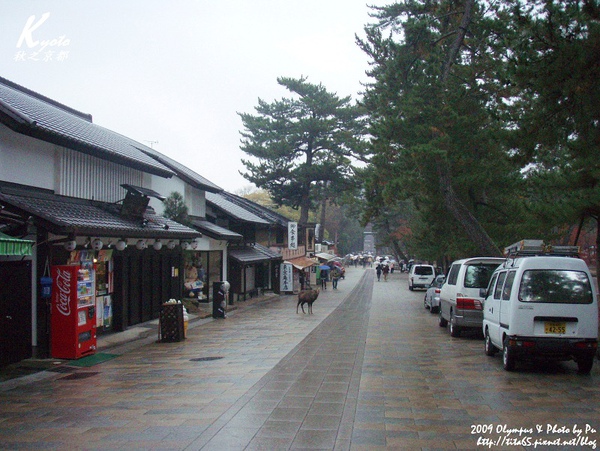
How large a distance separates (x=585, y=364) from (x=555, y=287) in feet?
4.86

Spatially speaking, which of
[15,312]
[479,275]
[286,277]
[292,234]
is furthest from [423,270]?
[15,312]

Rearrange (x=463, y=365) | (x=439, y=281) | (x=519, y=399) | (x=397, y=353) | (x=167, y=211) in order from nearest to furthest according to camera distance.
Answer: (x=519, y=399)
(x=463, y=365)
(x=397, y=353)
(x=167, y=211)
(x=439, y=281)

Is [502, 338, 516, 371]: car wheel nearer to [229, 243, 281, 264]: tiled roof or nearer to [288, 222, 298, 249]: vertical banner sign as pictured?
[229, 243, 281, 264]: tiled roof

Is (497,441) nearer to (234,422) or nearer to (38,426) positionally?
(234,422)

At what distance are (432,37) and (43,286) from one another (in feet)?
55.3

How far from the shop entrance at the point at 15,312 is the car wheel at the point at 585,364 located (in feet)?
35.5

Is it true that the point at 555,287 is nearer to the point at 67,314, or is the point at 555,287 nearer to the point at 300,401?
the point at 300,401

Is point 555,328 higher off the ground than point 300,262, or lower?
lower

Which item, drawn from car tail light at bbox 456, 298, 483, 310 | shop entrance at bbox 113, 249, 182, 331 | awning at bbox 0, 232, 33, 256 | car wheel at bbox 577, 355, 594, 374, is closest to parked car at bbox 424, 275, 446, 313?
car tail light at bbox 456, 298, 483, 310

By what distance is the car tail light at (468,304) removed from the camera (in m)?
15.0

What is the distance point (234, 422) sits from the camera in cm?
722

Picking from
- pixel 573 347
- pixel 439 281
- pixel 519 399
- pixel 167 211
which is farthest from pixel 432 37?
pixel 519 399

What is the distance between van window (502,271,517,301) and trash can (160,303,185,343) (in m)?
→ 8.17

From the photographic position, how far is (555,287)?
1023 centimetres
